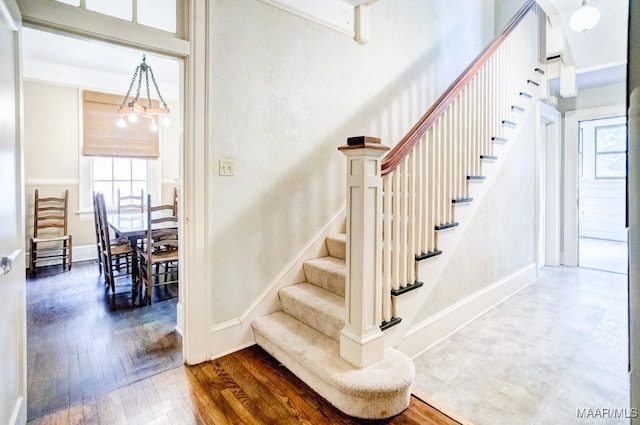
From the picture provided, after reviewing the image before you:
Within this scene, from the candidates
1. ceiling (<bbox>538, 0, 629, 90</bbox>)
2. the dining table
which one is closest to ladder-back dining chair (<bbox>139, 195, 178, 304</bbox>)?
the dining table

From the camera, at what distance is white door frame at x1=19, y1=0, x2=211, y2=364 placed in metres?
2.04

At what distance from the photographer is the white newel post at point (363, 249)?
69.4 inches

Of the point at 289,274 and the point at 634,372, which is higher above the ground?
the point at 634,372

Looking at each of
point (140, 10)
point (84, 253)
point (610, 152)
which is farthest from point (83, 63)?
point (610, 152)

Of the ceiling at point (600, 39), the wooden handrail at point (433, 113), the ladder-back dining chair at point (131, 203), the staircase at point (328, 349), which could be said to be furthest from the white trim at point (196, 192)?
the ladder-back dining chair at point (131, 203)

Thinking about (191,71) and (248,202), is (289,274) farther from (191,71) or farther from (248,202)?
(191,71)

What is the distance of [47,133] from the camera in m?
4.60

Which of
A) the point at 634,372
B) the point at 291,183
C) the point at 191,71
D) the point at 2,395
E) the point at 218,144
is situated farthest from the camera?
the point at 291,183

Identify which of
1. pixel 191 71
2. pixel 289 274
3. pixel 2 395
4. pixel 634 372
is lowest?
pixel 2 395

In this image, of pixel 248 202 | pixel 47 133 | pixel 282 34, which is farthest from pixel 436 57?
pixel 47 133

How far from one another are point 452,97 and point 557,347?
6.57 ft

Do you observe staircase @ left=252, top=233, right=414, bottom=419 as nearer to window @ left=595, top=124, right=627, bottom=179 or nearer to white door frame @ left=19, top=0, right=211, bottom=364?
white door frame @ left=19, top=0, right=211, bottom=364

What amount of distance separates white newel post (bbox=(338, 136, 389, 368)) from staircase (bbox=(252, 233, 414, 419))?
0.36 ft

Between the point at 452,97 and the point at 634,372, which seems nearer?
the point at 634,372
